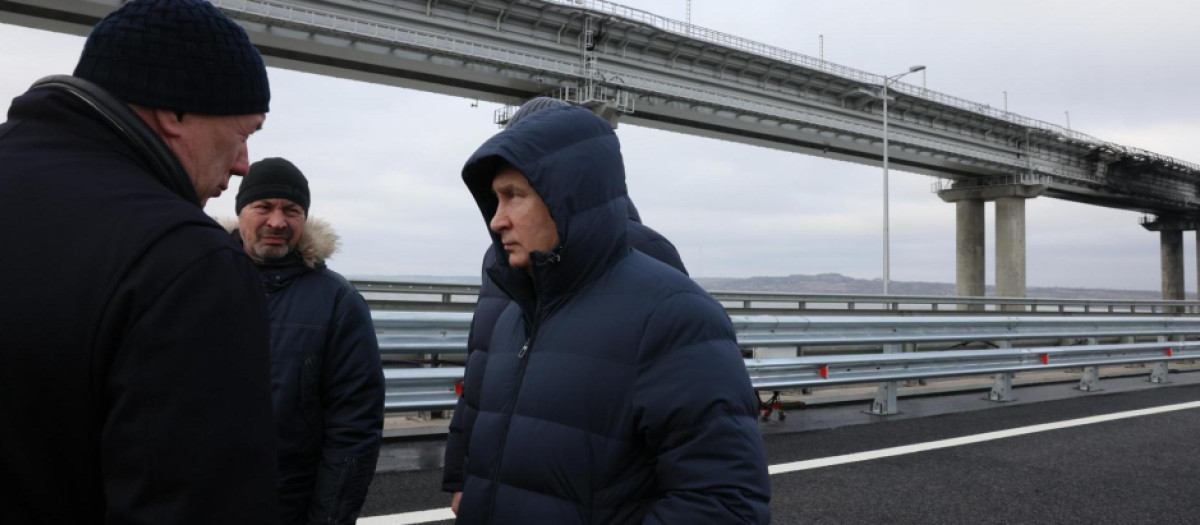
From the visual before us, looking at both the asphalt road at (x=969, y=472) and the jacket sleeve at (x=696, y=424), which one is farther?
the asphalt road at (x=969, y=472)

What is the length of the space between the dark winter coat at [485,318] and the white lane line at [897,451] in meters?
1.23

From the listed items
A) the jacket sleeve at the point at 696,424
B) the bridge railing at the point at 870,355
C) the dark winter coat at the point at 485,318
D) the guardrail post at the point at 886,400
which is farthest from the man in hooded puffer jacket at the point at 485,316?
the guardrail post at the point at 886,400

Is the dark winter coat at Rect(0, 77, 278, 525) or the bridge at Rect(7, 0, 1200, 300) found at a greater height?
the bridge at Rect(7, 0, 1200, 300)

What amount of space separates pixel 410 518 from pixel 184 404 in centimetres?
335

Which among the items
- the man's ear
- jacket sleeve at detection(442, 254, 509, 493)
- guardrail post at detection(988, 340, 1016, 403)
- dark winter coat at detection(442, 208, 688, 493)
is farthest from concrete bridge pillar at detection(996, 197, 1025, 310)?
the man's ear

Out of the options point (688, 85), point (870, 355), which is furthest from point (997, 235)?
point (870, 355)

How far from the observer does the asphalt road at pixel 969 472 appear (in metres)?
4.50

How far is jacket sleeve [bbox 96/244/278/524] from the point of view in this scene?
1032 millimetres

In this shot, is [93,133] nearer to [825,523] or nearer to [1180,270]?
[825,523]

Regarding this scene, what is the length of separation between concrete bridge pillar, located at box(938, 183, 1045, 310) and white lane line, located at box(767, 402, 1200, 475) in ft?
142

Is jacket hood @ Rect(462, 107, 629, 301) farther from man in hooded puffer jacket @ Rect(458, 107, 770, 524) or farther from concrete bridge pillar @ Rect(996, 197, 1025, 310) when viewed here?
concrete bridge pillar @ Rect(996, 197, 1025, 310)

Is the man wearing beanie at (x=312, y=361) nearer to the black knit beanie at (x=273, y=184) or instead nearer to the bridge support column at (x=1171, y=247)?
the black knit beanie at (x=273, y=184)

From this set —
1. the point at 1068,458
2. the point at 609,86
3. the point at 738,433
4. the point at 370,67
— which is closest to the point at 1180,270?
the point at 609,86

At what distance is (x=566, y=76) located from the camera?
100 ft
